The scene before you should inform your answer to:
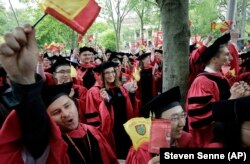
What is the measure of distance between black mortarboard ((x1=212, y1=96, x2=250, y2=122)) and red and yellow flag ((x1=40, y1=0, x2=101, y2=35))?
1.10 meters

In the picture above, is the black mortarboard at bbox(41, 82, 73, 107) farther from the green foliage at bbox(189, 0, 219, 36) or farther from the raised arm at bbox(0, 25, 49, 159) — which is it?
the green foliage at bbox(189, 0, 219, 36)

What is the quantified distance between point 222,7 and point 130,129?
32.6m

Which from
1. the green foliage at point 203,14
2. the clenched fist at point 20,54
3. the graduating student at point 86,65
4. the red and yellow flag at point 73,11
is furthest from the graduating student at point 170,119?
the green foliage at point 203,14

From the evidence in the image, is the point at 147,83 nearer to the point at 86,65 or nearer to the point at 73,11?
the point at 86,65

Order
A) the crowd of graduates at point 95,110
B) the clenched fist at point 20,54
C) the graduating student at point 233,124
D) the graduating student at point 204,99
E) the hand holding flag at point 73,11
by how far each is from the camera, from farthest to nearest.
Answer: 1. the graduating student at point 204,99
2. the graduating student at point 233,124
3. the hand holding flag at point 73,11
4. the crowd of graduates at point 95,110
5. the clenched fist at point 20,54

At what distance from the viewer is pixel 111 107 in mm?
5270

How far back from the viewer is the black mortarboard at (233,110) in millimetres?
2205

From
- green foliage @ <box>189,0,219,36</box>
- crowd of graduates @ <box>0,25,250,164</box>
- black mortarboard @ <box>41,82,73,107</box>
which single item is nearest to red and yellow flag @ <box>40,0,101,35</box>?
crowd of graduates @ <box>0,25,250,164</box>

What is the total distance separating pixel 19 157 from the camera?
6.26 feet

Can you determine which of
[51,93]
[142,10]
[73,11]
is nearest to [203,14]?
[142,10]

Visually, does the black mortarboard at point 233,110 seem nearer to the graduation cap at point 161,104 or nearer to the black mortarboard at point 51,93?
the graduation cap at point 161,104

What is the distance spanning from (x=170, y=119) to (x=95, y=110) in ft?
8.01

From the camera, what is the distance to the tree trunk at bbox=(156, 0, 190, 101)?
4164 mm

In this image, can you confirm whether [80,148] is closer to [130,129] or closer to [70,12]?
[130,129]
